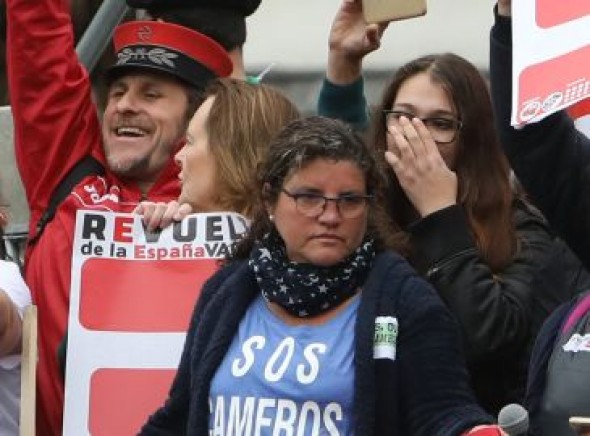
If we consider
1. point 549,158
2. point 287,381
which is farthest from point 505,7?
point 287,381

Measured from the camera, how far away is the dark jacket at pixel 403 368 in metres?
3.84

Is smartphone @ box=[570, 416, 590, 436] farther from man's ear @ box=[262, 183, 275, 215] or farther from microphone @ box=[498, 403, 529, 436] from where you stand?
man's ear @ box=[262, 183, 275, 215]

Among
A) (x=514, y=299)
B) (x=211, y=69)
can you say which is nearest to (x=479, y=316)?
(x=514, y=299)

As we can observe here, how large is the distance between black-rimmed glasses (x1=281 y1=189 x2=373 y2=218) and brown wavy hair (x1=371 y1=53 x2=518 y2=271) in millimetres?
451

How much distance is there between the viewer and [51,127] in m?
5.17

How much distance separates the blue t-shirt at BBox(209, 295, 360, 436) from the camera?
3.90 meters

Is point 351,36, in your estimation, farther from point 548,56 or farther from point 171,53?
point 548,56

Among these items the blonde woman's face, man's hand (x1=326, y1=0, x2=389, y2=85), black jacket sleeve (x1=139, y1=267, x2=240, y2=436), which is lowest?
black jacket sleeve (x1=139, y1=267, x2=240, y2=436)

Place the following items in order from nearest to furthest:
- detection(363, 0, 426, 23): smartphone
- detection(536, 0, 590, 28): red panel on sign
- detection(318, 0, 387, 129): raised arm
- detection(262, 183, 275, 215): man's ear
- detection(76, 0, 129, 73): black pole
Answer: detection(536, 0, 590, 28): red panel on sign, detection(262, 183, 275, 215): man's ear, detection(363, 0, 426, 23): smartphone, detection(318, 0, 387, 129): raised arm, detection(76, 0, 129, 73): black pole

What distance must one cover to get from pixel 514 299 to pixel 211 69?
1.41m

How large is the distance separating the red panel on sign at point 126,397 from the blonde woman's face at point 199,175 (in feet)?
1.44

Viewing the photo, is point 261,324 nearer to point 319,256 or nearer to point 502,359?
point 319,256

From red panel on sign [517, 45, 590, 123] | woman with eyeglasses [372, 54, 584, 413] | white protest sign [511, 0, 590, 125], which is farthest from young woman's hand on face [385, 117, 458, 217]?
red panel on sign [517, 45, 590, 123]

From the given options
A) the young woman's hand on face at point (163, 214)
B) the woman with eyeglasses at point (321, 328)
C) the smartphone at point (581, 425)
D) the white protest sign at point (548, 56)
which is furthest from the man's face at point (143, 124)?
the smartphone at point (581, 425)
